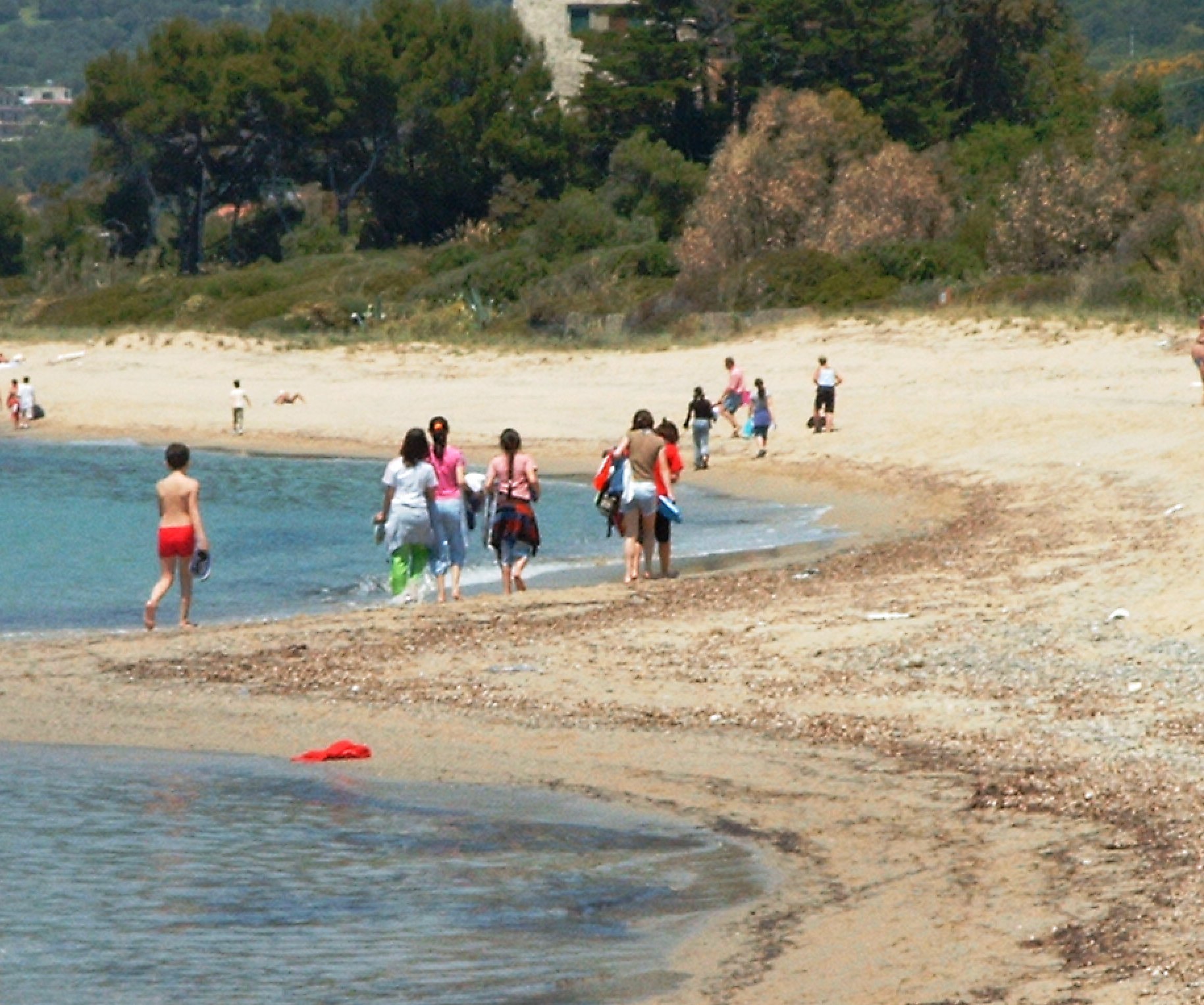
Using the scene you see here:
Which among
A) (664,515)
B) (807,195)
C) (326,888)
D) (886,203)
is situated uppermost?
(807,195)

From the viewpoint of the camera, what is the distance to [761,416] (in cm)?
2923

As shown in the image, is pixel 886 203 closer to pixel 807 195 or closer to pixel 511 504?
pixel 807 195

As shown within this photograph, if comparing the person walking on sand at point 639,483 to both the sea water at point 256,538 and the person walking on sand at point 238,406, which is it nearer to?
the sea water at point 256,538

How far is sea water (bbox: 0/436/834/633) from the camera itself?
58.7 ft

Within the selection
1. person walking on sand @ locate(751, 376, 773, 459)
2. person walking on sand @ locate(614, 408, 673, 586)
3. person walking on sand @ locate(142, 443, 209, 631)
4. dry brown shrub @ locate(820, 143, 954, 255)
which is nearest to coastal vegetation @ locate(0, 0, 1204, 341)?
dry brown shrub @ locate(820, 143, 954, 255)

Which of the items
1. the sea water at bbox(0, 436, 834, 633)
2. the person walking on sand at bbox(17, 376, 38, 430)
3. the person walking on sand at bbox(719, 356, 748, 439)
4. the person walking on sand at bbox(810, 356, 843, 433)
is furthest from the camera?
the person walking on sand at bbox(17, 376, 38, 430)

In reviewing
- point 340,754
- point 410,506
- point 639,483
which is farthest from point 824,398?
point 340,754

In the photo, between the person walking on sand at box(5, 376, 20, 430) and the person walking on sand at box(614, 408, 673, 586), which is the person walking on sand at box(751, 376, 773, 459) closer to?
the person walking on sand at box(614, 408, 673, 586)

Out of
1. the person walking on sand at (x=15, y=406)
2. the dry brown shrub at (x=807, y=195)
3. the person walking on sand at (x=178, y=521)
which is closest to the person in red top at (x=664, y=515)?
the person walking on sand at (x=178, y=521)

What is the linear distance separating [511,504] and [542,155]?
51.1 m

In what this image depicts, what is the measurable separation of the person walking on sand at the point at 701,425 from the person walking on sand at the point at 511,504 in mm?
11357

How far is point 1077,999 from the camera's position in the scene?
6.01 m

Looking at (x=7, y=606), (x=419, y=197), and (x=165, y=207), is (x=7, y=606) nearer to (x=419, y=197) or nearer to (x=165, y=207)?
(x=419, y=197)

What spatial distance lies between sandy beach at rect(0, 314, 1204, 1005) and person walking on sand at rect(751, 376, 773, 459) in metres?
4.58
